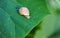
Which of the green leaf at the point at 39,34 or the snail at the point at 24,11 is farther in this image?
the green leaf at the point at 39,34

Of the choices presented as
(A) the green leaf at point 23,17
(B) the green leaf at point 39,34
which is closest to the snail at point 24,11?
(A) the green leaf at point 23,17

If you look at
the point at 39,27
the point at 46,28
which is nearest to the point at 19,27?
the point at 39,27

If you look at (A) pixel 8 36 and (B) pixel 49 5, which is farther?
(B) pixel 49 5

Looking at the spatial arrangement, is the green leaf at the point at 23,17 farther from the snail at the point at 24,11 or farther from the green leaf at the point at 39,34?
the green leaf at the point at 39,34

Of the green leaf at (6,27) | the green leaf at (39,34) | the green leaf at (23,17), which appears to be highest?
the green leaf at (23,17)

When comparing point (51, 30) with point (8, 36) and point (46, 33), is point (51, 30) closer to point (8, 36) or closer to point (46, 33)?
point (46, 33)

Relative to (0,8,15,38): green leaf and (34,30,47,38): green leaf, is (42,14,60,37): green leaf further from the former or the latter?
(0,8,15,38): green leaf
